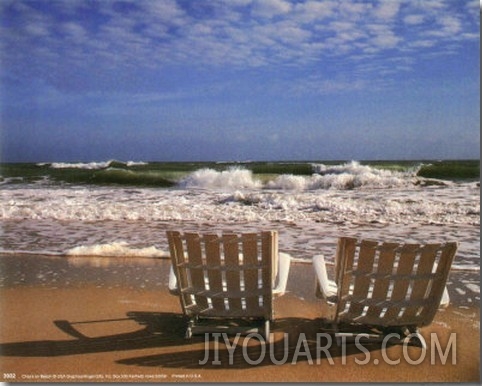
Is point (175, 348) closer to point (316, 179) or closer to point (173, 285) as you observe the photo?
point (173, 285)

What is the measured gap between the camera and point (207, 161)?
5.70 metres

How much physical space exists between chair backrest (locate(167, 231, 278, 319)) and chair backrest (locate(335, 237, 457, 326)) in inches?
18.0

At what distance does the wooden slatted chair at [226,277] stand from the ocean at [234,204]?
2.24m

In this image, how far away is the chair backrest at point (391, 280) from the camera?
309 cm

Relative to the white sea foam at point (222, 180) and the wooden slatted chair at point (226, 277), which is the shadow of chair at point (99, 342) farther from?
the white sea foam at point (222, 180)

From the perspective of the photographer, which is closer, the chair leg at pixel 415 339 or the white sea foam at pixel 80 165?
the chair leg at pixel 415 339

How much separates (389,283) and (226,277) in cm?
101

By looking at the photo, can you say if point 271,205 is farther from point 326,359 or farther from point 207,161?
point 326,359

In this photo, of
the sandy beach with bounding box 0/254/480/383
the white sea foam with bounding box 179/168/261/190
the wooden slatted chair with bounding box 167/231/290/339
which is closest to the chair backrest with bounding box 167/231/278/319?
the wooden slatted chair with bounding box 167/231/290/339

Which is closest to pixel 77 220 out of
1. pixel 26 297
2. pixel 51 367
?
pixel 26 297

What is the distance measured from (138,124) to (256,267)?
9.31ft

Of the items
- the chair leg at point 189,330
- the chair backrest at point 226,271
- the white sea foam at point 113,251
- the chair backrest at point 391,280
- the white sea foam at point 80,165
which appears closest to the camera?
the chair backrest at point 391,280

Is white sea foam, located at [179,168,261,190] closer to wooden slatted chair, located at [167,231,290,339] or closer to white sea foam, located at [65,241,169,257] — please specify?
white sea foam, located at [65,241,169,257]

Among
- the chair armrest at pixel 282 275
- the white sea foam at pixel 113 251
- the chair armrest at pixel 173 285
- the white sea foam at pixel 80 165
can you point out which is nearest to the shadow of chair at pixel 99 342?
the chair armrest at pixel 173 285
